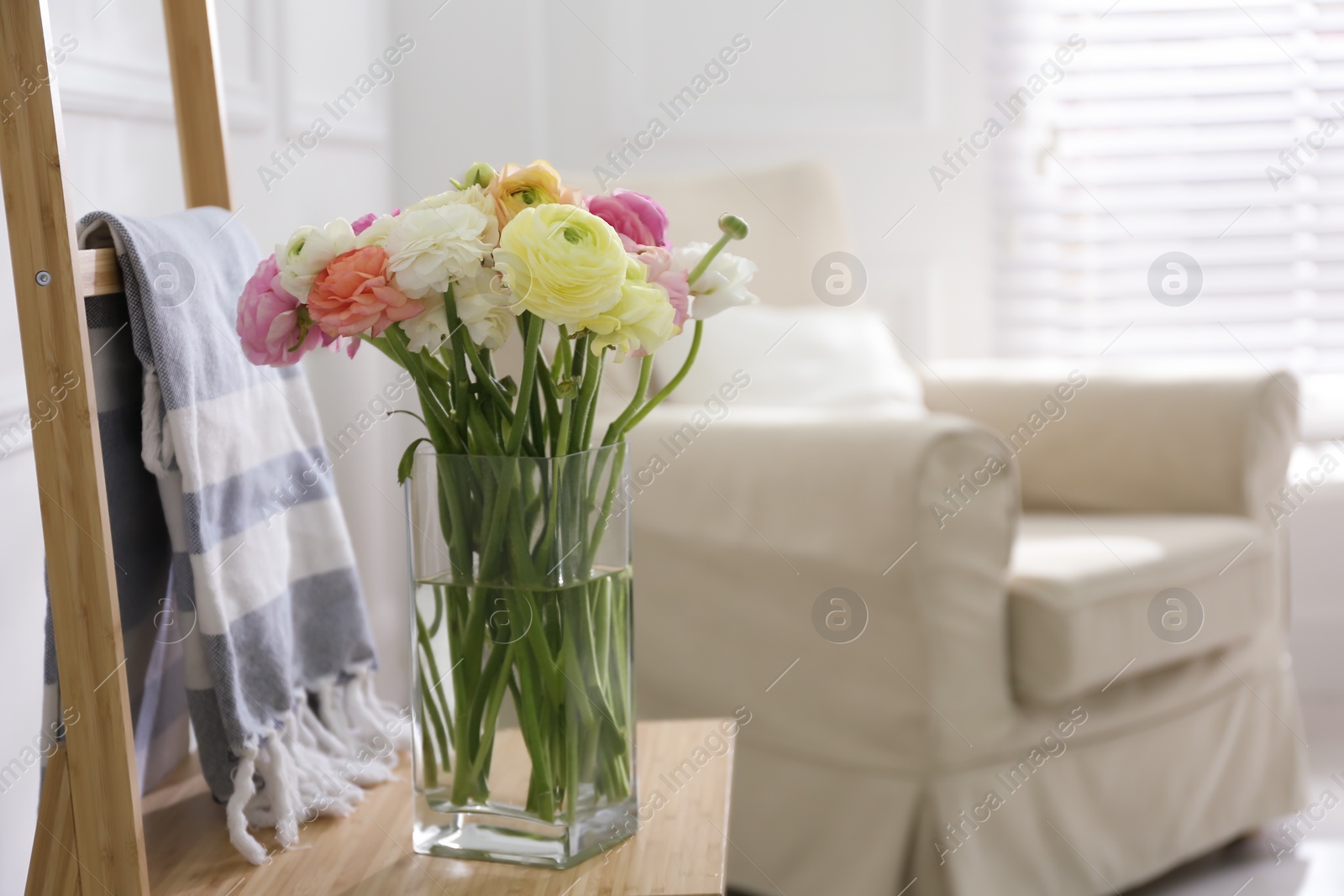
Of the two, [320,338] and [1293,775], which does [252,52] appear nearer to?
[320,338]

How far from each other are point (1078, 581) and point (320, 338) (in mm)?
951

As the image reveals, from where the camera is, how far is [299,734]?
0.84 m

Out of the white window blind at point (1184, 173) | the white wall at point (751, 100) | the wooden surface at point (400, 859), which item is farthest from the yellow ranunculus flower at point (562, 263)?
the white window blind at point (1184, 173)

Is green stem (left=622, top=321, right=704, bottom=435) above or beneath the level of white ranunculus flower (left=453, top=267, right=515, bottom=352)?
beneath

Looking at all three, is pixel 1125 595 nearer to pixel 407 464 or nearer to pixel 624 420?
pixel 624 420

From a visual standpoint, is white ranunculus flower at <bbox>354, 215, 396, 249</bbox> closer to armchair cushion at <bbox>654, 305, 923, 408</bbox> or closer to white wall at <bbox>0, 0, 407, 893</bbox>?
white wall at <bbox>0, 0, 407, 893</bbox>

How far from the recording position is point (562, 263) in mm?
604

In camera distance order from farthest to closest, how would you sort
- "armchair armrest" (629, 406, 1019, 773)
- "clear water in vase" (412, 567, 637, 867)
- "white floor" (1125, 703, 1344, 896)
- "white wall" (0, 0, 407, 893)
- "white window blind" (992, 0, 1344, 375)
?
1. "white window blind" (992, 0, 1344, 375)
2. "white floor" (1125, 703, 1344, 896)
3. "armchair armrest" (629, 406, 1019, 773)
4. "white wall" (0, 0, 407, 893)
5. "clear water in vase" (412, 567, 637, 867)

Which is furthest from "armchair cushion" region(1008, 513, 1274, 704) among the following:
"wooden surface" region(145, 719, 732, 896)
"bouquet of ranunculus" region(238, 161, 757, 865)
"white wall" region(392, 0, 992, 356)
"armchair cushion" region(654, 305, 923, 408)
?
"white wall" region(392, 0, 992, 356)

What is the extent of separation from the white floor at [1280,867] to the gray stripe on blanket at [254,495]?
1.24 meters

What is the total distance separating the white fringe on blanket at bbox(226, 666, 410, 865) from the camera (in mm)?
759

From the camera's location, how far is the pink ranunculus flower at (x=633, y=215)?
2.26 ft

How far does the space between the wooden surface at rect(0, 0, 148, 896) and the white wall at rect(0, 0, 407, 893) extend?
0.22 ft

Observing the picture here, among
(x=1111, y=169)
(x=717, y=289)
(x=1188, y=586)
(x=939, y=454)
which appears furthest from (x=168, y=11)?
(x=1111, y=169)
